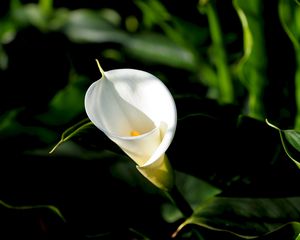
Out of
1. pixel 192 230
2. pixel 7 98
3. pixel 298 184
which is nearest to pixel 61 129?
pixel 7 98

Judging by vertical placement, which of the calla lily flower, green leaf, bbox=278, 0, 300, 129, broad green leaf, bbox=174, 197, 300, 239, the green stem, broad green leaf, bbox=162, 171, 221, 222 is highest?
green leaf, bbox=278, 0, 300, 129

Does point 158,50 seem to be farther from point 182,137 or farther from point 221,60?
point 182,137

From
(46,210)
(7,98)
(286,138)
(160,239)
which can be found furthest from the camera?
(7,98)

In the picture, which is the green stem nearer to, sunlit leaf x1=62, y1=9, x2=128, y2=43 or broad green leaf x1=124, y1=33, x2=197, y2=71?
broad green leaf x1=124, y1=33, x2=197, y2=71

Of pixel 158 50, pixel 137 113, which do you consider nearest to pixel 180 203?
pixel 137 113

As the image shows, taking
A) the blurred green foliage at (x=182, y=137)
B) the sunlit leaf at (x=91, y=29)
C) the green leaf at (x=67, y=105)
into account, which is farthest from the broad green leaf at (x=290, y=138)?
the sunlit leaf at (x=91, y=29)

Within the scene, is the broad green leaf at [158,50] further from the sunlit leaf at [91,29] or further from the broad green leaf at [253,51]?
the broad green leaf at [253,51]

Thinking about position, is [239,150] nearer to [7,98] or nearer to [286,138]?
[286,138]

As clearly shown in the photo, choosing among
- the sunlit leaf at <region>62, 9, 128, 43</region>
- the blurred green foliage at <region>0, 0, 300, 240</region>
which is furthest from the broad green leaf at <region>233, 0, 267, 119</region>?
the sunlit leaf at <region>62, 9, 128, 43</region>
